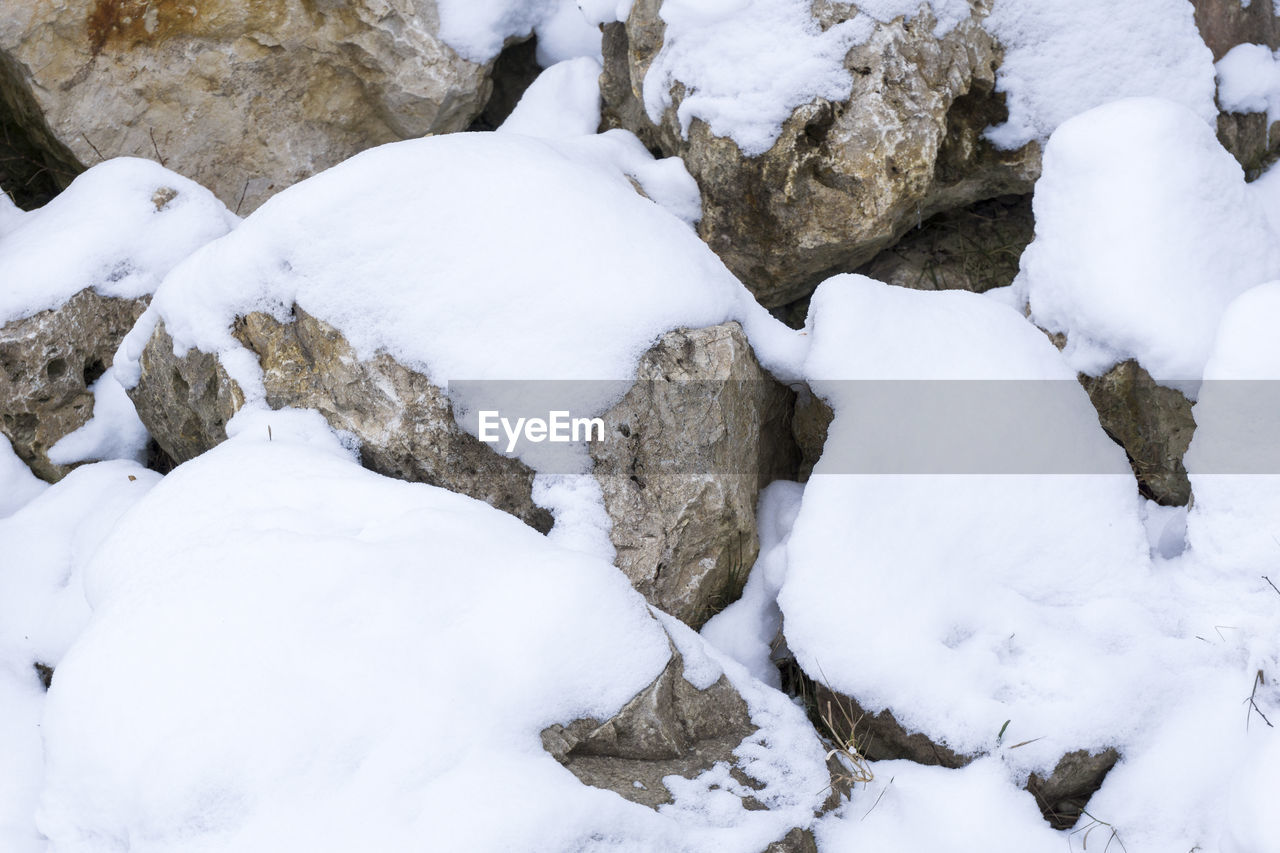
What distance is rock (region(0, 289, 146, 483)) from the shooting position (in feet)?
9.04

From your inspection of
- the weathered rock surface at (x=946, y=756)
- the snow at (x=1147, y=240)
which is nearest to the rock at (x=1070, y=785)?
the weathered rock surface at (x=946, y=756)

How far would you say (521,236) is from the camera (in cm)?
227

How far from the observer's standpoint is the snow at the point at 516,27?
3.45 meters

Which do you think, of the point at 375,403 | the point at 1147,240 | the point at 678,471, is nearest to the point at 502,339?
the point at 375,403

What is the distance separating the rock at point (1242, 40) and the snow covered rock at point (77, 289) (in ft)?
9.54

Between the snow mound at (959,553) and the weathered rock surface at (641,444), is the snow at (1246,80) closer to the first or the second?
the snow mound at (959,553)

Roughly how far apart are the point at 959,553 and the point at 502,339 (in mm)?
1061

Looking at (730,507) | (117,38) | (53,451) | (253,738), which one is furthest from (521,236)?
(117,38)

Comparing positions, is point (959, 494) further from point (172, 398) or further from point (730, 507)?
point (172, 398)

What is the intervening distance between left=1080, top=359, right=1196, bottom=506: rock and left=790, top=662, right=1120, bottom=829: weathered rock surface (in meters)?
0.71

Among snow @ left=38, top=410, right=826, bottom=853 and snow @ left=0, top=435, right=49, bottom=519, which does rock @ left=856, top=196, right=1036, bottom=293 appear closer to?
snow @ left=38, top=410, right=826, bottom=853

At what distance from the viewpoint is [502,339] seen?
2.20 m

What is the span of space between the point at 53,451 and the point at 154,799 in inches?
64.5

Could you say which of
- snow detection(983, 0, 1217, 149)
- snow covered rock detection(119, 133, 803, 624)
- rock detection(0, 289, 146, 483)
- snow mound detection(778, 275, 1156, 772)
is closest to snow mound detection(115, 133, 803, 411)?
snow covered rock detection(119, 133, 803, 624)
